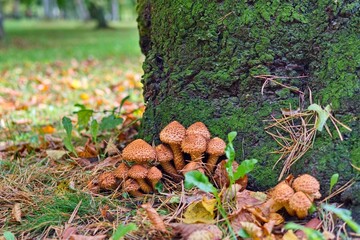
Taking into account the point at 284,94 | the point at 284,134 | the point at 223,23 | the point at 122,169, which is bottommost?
the point at 122,169

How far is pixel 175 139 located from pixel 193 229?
0.46 m

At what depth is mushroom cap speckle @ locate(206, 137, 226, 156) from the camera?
1853mm

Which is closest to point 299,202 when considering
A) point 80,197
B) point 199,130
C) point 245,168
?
point 245,168

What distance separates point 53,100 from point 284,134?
332cm

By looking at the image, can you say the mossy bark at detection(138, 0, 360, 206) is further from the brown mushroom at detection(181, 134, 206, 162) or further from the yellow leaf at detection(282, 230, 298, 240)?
the yellow leaf at detection(282, 230, 298, 240)

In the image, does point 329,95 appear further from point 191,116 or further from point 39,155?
point 39,155

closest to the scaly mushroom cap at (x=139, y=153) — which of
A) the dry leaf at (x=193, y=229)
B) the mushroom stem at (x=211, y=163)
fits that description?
the mushroom stem at (x=211, y=163)

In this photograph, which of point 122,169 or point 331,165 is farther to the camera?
point 122,169

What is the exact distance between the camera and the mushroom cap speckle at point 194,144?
1833 mm

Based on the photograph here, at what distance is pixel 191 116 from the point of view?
211 centimetres

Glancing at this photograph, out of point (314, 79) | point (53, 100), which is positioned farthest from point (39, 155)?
point (53, 100)

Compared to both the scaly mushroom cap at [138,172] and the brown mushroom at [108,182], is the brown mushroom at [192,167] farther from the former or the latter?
the brown mushroom at [108,182]

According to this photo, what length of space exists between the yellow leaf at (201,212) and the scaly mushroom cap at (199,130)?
A: 0.36 m

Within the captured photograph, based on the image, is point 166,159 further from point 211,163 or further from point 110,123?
point 110,123
